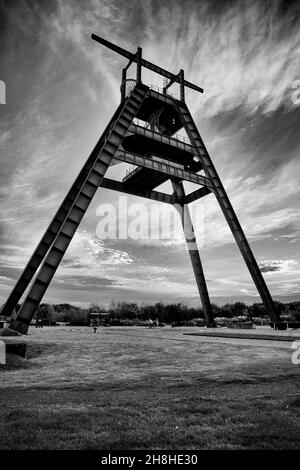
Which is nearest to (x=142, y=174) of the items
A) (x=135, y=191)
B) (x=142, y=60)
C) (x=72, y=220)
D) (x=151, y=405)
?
(x=135, y=191)

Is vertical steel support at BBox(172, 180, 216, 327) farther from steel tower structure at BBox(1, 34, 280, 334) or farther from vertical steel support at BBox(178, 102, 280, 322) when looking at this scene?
vertical steel support at BBox(178, 102, 280, 322)

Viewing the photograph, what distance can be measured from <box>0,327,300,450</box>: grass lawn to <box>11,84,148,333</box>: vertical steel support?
6430 mm

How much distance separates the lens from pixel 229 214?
26.4m

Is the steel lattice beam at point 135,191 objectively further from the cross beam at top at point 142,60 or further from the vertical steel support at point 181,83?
the cross beam at top at point 142,60

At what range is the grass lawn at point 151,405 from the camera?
358cm

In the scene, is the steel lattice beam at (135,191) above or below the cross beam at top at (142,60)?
below

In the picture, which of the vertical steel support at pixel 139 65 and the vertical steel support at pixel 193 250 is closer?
the vertical steel support at pixel 139 65

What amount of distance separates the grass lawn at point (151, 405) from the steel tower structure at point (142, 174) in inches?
348

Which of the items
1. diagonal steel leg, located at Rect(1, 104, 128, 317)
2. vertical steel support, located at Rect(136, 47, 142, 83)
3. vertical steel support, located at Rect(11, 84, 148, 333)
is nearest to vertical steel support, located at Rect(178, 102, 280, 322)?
vertical steel support, located at Rect(136, 47, 142, 83)

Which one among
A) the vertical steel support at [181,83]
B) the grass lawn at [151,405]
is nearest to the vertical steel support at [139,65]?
the vertical steel support at [181,83]

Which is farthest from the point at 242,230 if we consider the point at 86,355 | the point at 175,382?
the point at 175,382

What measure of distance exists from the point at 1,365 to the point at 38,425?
222 inches

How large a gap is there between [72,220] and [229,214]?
13.9 metres

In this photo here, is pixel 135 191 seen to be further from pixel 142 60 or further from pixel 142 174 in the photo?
pixel 142 60
